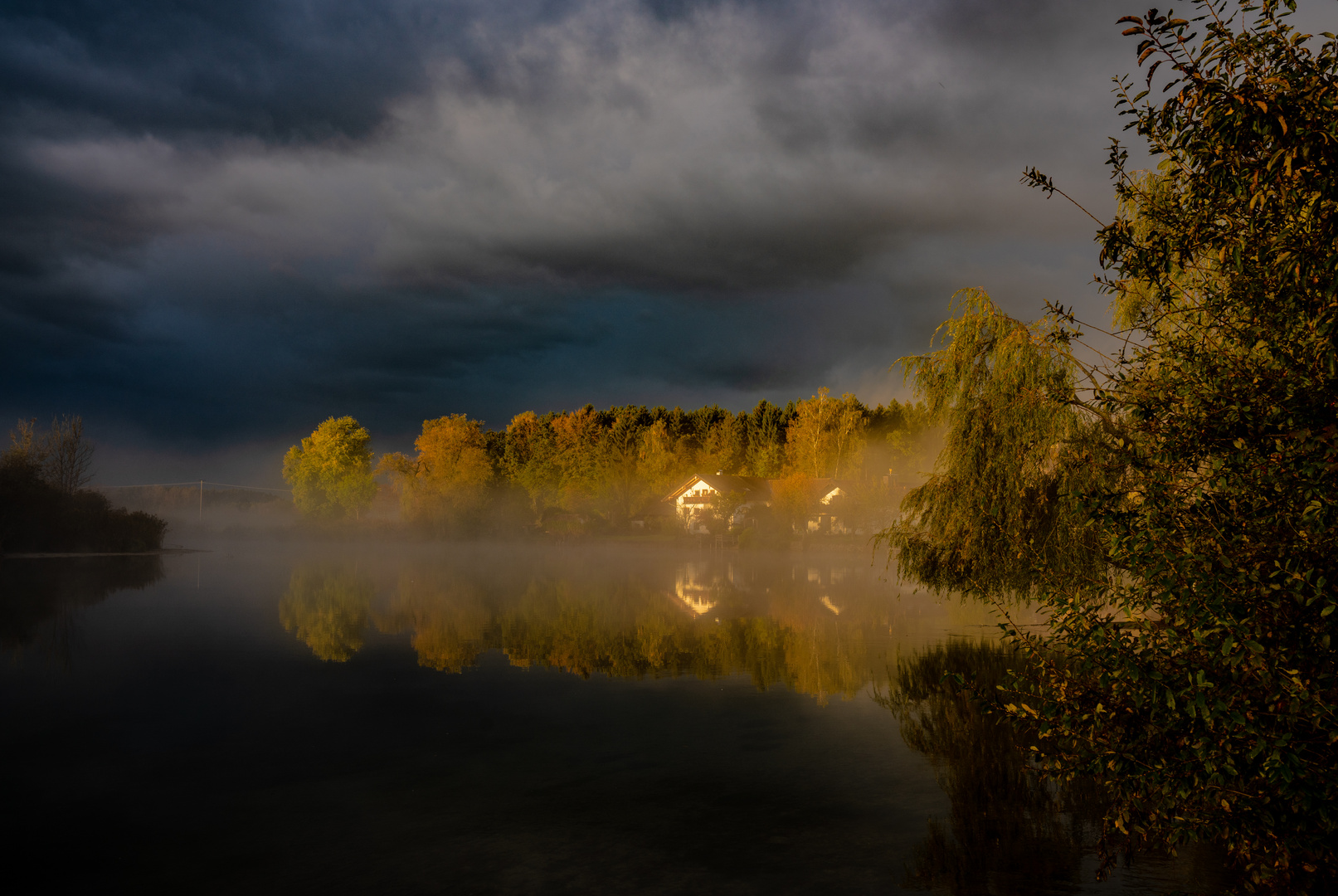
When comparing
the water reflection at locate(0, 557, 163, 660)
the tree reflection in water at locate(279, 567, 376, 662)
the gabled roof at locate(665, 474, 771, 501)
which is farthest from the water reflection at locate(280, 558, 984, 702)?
the gabled roof at locate(665, 474, 771, 501)

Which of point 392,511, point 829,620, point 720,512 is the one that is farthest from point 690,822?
point 392,511

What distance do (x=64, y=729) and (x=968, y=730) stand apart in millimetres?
16533

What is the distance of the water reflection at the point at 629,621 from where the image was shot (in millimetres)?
22500

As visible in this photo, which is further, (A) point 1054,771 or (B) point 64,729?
(B) point 64,729

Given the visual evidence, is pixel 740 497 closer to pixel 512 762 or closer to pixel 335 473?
pixel 335 473

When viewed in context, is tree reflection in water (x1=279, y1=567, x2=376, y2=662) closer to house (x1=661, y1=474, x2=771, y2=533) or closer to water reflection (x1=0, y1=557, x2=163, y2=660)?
water reflection (x1=0, y1=557, x2=163, y2=660)

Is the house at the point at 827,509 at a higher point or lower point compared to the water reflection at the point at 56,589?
higher

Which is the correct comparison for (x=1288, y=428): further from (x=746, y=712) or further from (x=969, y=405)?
(x=969, y=405)

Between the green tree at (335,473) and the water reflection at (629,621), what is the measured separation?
2632 inches

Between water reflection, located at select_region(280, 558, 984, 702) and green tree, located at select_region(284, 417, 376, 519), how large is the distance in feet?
219

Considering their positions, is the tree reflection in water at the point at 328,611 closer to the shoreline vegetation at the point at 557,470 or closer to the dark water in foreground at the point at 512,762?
the dark water in foreground at the point at 512,762

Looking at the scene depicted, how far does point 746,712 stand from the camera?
56.2 feet

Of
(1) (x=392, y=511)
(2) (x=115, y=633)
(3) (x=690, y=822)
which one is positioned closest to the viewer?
(3) (x=690, y=822)

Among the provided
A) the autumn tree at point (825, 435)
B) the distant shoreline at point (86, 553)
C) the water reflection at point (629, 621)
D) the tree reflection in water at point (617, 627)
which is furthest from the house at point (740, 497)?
the distant shoreline at point (86, 553)
